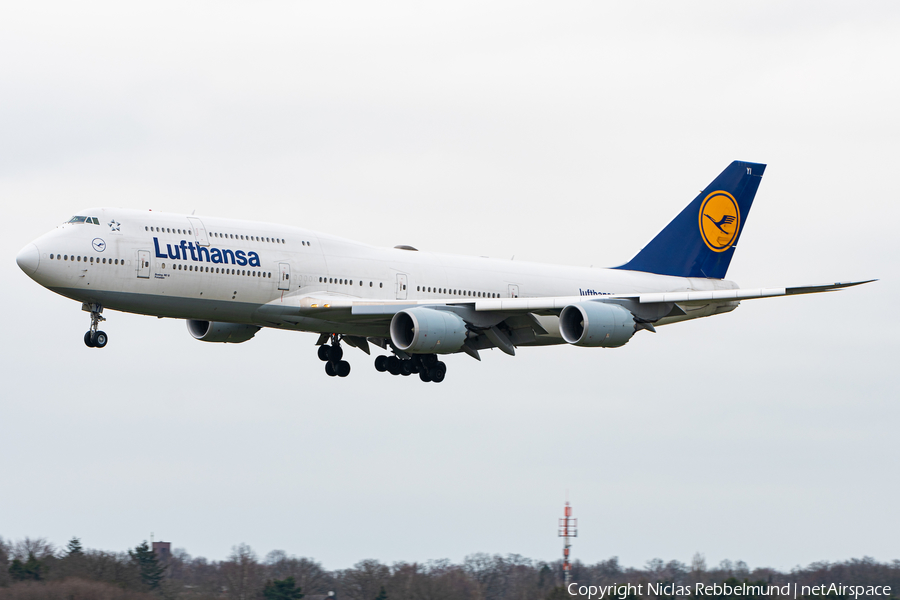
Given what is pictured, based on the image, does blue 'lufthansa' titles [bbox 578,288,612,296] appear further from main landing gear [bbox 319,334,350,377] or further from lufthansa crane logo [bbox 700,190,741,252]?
main landing gear [bbox 319,334,350,377]

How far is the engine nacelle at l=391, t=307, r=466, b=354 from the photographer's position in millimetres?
40312

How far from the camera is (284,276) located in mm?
41094

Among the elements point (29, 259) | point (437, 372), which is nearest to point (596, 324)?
point (437, 372)

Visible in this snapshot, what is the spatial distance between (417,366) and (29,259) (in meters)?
15.7

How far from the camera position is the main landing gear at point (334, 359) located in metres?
47.9

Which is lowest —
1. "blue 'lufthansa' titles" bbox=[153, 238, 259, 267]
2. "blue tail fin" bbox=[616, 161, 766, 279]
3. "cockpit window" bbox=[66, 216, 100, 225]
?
"blue 'lufthansa' titles" bbox=[153, 238, 259, 267]

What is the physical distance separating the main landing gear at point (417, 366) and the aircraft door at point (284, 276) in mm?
6980

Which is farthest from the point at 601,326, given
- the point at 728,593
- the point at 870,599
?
the point at 870,599

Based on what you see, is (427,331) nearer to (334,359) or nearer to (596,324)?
(596,324)

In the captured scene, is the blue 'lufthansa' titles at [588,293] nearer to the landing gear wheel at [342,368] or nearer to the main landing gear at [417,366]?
the main landing gear at [417,366]

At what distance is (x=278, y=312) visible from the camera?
4103cm

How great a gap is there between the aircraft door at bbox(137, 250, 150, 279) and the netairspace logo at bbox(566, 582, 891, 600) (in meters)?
26.9

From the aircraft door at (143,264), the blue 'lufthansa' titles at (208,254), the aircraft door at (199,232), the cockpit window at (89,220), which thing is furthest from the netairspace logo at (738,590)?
the cockpit window at (89,220)

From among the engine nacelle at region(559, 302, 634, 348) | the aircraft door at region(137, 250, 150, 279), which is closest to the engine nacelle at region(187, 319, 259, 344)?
the aircraft door at region(137, 250, 150, 279)
